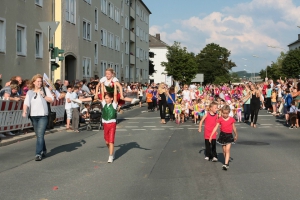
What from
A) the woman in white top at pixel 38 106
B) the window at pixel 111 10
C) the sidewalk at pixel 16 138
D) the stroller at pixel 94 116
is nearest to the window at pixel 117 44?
the window at pixel 111 10

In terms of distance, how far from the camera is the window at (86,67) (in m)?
39.4

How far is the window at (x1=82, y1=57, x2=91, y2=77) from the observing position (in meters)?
39.4

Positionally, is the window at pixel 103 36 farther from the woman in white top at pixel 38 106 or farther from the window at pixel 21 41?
the woman in white top at pixel 38 106

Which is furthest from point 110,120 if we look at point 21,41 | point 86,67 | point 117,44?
point 117,44

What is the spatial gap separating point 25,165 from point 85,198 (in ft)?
11.2

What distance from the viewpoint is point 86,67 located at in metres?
40.3

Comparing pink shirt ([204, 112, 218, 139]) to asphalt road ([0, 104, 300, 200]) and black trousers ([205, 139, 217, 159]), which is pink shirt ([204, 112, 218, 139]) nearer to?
black trousers ([205, 139, 217, 159])

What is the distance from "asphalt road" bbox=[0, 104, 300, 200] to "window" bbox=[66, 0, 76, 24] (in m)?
20.5

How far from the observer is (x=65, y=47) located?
32844mm

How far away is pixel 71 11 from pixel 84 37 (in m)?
5.92

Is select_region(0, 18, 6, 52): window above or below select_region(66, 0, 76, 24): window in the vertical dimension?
below

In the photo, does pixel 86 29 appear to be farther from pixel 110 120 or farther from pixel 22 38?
pixel 110 120

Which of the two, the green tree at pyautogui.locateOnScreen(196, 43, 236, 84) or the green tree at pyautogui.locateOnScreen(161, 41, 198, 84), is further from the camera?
the green tree at pyautogui.locateOnScreen(196, 43, 236, 84)

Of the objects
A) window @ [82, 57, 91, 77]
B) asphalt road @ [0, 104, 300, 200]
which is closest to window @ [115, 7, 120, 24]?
window @ [82, 57, 91, 77]
